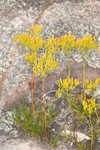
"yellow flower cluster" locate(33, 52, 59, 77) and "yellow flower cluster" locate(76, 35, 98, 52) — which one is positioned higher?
"yellow flower cluster" locate(76, 35, 98, 52)

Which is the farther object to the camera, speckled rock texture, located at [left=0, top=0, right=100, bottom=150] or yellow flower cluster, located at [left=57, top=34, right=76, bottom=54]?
speckled rock texture, located at [left=0, top=0, right=100, bottom=150]

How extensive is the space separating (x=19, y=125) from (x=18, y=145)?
41 centimetres

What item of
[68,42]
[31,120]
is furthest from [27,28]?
[68,42]

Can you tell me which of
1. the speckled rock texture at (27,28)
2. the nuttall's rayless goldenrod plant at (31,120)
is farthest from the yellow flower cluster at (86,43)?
the speckled rock texture at (27,28)

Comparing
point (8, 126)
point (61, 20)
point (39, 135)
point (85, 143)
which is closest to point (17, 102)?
point (8, 126)

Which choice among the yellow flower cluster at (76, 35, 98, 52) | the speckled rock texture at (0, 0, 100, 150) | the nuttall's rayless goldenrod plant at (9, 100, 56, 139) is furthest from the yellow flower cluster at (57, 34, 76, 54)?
the speckled rock texture at (0, 0, 100, 150)

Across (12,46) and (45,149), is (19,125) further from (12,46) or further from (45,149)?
(12,46)

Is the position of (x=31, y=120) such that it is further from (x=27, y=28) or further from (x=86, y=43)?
(x=27, y=28)

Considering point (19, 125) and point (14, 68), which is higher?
point (14, 68)

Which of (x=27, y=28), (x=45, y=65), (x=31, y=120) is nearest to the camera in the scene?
(x=45, y=65)

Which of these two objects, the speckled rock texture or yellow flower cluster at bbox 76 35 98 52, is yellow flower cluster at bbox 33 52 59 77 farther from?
the speckled rock texture

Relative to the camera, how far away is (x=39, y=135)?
4.00m

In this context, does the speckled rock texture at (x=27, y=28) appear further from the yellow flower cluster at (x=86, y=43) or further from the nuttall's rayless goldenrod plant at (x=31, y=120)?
the yellow flower cluster at (x=86, y=43)

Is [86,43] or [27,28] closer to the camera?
[86,43]
